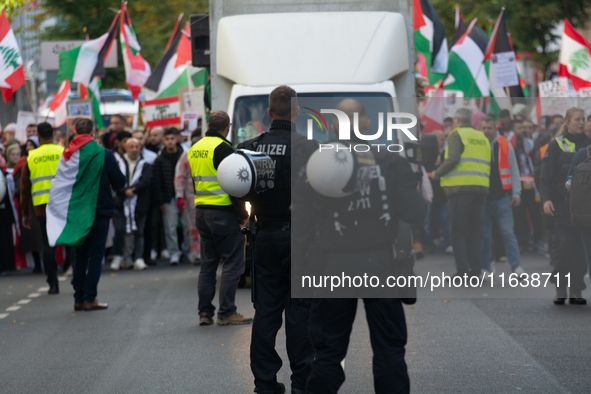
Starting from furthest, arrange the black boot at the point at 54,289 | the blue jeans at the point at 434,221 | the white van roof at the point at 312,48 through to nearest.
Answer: the blue jeans at the point at 434,221, the black boot at the point at 54,289, the white van roof at the point at 312,48

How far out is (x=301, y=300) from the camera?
5305mm

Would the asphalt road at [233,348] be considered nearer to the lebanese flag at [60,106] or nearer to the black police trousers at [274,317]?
the black police trousers at [274,317]

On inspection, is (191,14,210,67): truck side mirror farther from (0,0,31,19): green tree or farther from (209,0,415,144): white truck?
(0,0,31,19): green tree

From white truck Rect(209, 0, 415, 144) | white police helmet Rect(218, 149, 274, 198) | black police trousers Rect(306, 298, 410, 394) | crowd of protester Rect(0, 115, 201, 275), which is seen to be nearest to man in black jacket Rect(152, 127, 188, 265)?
crowd of protester Rect(0, 115, 201, 275)

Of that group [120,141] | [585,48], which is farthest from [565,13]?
[120,141]

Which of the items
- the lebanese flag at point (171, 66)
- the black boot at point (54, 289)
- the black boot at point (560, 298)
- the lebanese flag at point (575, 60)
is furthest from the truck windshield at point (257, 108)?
the lebanese flag at point (575, 60)

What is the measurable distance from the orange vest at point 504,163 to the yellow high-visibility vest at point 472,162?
14cm

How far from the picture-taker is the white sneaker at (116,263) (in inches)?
540

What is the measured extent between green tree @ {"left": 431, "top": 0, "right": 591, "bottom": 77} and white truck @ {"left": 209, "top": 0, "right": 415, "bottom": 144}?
65.1 ft

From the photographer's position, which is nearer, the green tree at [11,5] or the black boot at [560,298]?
the black boot at [560,298]

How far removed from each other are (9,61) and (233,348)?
1031cm

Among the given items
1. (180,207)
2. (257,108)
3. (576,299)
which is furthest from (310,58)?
(576,299)

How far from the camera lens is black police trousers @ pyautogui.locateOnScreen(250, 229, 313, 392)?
5688mm

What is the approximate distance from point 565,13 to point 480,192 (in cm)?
2086
